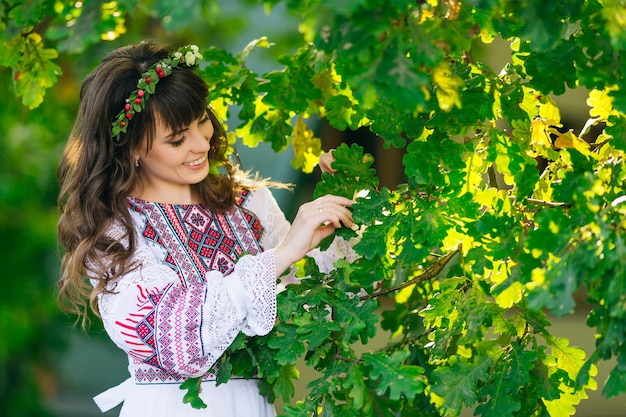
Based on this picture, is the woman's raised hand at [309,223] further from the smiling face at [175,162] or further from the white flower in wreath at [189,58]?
the white flower in wreath at [189,58]

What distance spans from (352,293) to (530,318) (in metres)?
0.38

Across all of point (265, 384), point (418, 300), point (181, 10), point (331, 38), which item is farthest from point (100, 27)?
point (418, 300)

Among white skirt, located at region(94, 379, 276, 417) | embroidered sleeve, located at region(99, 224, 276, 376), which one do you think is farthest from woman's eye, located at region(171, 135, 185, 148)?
white skirt, located at region(94, 379, 276, 417)

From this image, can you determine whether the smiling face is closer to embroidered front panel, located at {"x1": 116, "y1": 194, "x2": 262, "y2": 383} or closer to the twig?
embroidered front panel, located at {"x1": 116, "y1": 194, "x2": 262, "y2": 383}

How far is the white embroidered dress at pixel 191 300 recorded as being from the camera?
6.44 ft

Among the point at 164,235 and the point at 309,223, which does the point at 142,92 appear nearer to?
the point at 164,235

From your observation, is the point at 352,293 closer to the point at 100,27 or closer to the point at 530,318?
the point at 530,318

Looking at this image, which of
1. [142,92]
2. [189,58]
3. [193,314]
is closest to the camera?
[193,314]

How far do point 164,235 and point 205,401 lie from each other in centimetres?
39

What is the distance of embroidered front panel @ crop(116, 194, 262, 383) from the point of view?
1964 millimetres

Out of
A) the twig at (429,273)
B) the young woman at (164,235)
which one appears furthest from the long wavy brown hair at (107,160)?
the twig at (429,273)

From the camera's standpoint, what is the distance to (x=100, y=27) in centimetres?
151

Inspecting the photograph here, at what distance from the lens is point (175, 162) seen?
218 centimetres

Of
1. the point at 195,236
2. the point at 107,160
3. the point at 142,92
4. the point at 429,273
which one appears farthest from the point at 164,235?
the point at 429,273
